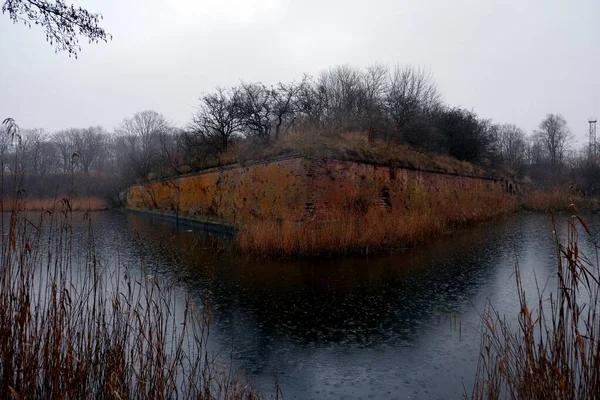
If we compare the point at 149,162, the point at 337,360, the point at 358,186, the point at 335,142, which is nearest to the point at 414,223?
the point at 358,186

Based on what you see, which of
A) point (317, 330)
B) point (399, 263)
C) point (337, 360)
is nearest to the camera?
point (337, 360)

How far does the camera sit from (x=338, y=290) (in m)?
6.82

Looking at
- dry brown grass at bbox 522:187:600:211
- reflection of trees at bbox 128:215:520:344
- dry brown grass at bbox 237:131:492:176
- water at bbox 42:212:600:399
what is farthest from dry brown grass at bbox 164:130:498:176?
dry brown grass at bbox 522:187:600:211

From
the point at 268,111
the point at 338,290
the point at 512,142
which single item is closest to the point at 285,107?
the point at 268,111

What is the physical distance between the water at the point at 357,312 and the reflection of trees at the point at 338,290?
2 centimetres

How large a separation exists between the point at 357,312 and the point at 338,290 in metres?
1.16

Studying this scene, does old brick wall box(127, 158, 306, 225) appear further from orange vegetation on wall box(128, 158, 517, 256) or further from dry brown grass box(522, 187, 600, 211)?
dry brown grass box(522, 187, 600, 211)

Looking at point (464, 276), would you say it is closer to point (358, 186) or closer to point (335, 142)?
point (358, 186)

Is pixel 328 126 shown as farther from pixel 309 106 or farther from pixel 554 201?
pixel 554 201

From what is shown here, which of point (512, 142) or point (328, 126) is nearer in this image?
point (328, 126)

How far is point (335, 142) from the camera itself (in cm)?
1302

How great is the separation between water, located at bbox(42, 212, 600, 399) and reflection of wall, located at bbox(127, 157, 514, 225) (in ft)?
8.64

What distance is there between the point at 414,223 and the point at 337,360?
7923 mm

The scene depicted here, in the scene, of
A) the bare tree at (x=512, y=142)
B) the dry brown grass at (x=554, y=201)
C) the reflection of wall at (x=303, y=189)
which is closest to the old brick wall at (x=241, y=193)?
the reflection of wall at (x=303, y=189)
